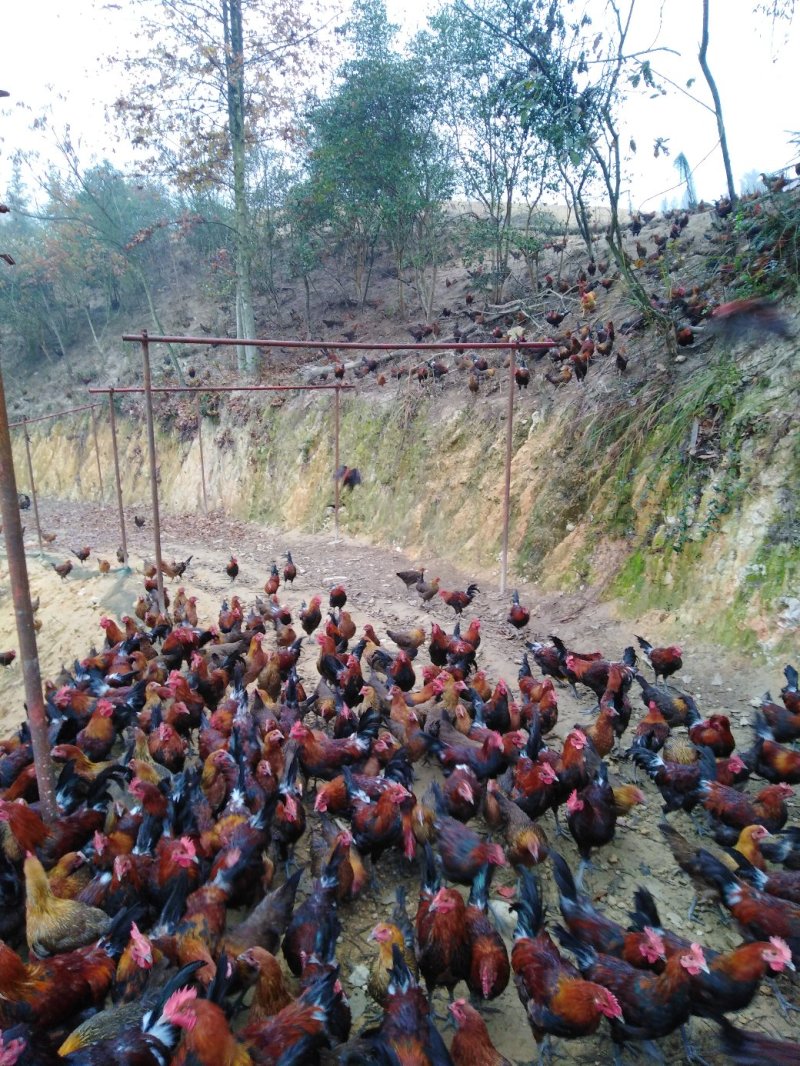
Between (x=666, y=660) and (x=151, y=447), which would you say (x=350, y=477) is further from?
(x=666, y=660)

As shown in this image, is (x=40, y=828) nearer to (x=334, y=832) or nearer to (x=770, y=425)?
(x=334, y=832)

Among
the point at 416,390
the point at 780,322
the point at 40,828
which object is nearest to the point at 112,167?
A: the point at 416,390

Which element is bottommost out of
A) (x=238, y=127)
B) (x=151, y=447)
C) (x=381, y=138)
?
(x=151, y=447)

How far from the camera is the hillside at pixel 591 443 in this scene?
6.96 metres

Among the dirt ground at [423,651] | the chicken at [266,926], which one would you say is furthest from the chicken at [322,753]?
the chicken at [266,926]

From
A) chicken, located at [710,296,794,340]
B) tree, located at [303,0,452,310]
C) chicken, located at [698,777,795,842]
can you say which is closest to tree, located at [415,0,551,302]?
tree, located at [303,0,452,310]

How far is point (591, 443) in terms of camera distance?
9.05 meters

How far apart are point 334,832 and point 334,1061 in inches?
48.0

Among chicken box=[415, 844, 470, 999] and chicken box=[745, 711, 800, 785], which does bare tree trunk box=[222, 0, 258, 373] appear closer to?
chicken box=[745, 711, 800, 785]

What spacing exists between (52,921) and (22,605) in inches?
65.4

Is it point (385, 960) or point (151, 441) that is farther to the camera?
point (151, 441)

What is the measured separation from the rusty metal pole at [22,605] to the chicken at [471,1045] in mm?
2715

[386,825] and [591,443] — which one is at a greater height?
[591,443]

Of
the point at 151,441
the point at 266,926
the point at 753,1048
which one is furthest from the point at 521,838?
the point at 151,441
